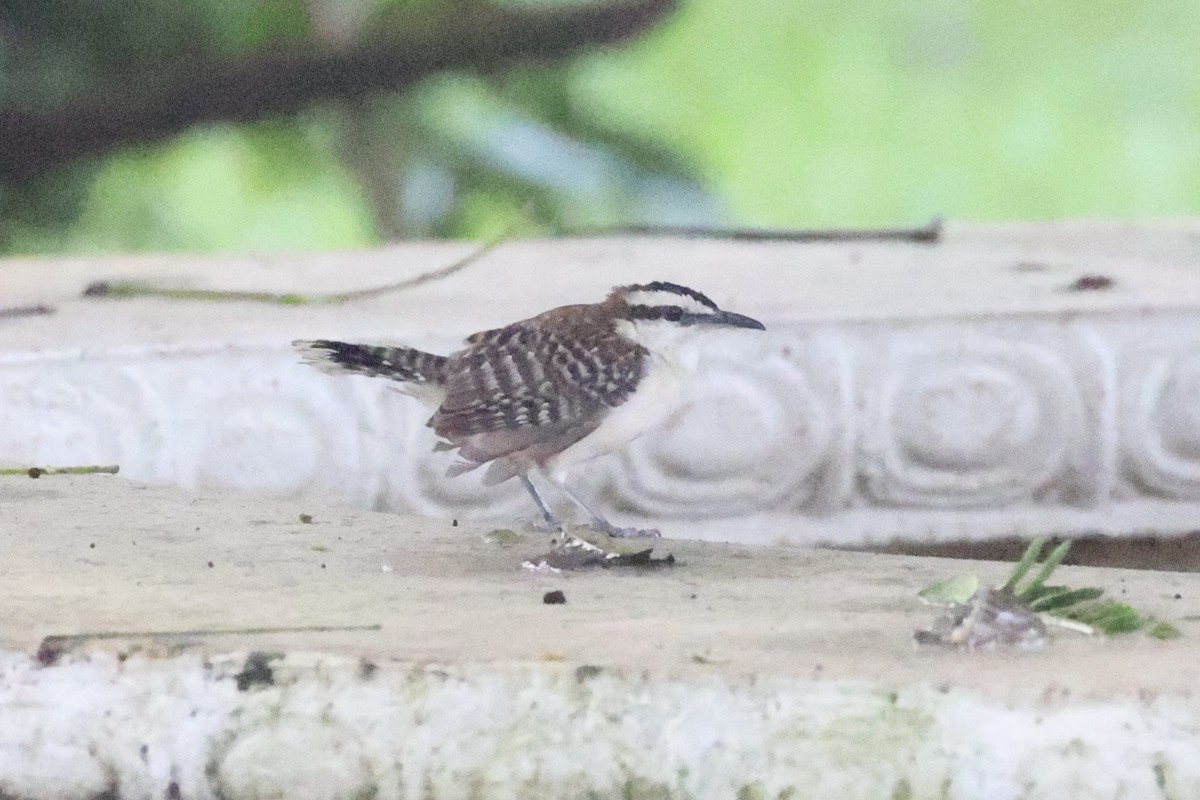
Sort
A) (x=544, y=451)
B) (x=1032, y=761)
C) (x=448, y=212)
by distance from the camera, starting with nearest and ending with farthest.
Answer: (x=1032, y=761)
(x=544, y=451)
(x=448, y=212)

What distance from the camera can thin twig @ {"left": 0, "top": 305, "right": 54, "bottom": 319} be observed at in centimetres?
212

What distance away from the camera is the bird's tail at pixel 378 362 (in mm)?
1443

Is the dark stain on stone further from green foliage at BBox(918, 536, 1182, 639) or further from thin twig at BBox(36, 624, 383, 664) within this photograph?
green foliage at BBox(918, 536, 1182, 639)

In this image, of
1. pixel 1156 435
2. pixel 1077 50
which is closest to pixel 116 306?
pixel 1156 435

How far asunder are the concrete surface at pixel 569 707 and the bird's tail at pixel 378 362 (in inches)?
16.9

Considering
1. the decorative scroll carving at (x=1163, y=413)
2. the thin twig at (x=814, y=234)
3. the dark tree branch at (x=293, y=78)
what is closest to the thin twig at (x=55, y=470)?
the decorative scroll carving at (x=1163, y=413)

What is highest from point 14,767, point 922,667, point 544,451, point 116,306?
point 116,306

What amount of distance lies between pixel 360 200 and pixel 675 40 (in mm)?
891

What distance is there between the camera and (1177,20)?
11.7 feet

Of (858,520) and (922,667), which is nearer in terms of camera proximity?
(922,667)

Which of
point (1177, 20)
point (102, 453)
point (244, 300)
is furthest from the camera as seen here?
point (1177, 20)

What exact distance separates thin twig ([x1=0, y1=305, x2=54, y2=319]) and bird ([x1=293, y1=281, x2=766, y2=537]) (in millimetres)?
824

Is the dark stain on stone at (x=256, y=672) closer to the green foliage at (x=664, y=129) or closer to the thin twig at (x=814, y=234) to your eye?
the thin twig at (x=814, y=234)

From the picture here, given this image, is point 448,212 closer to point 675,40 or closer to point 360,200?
point 360,200
